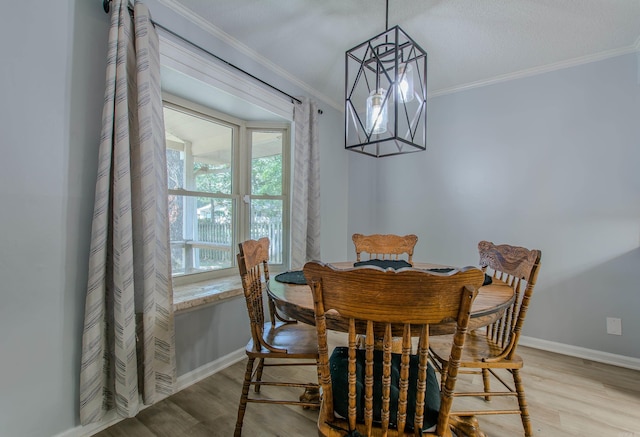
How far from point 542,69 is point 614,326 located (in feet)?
6.81

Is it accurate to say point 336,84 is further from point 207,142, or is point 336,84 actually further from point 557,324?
point 557,324

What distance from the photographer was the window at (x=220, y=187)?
6.91 feet

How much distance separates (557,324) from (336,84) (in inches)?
110

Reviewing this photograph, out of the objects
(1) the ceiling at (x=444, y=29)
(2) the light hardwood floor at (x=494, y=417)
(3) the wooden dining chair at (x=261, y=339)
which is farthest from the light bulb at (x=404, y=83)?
(2) the light hardwood floor at (x=494, y=417)

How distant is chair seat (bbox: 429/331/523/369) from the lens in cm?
124

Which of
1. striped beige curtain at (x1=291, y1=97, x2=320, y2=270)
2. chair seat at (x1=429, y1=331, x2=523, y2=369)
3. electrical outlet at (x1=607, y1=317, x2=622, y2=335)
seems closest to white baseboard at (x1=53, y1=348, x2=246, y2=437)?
striped beige curtain at (x1=291, y1=97, x2=320, y2=270)

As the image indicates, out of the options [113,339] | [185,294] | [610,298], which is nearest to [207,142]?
[185,294]

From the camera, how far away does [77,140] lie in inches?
52.9

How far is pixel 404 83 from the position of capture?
4.36 ft

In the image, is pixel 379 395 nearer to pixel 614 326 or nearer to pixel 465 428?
pixel 465 428

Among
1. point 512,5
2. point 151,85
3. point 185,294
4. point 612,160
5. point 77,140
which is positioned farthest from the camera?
point 612,160

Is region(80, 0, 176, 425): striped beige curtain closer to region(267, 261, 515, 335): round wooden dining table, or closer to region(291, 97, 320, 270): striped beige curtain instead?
region(267, 261, 515, 335): round wooden dining table

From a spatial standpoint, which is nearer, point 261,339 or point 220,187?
point 261,339

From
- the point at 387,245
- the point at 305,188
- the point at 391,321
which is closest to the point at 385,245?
the point at 387,245
